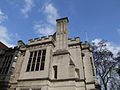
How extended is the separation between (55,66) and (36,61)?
7.42 ft

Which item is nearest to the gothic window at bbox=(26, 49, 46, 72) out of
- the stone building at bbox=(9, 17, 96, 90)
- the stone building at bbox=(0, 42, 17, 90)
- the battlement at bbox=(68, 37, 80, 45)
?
the stone building at bbox=(9, 17, 96, 90)

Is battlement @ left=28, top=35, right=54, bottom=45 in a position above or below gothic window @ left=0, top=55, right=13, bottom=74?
above

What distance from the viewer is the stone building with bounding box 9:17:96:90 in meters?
12.5

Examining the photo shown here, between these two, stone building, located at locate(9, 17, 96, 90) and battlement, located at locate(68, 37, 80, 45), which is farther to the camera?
battlement, located at locate(68, 37, 80, 45)

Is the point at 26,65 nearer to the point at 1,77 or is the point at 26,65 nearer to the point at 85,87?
the point at 1,77

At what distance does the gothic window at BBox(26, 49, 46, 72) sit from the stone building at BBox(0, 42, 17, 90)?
10.5 feet

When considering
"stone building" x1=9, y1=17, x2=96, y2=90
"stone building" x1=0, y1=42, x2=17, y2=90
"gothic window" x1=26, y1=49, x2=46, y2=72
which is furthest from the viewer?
"stone building" x1=0, y1=42, x2=17, y2=90

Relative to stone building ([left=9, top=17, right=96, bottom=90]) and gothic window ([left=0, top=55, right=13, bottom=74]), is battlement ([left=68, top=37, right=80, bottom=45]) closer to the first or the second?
stone building ([left=9, top=17, right=96, bottom=90])

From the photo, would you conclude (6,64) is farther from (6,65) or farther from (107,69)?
(107,69)

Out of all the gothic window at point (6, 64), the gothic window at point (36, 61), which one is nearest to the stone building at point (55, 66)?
the gothic window at point (36, 61)

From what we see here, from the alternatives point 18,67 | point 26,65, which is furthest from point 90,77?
point 18,67

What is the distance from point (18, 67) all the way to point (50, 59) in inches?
197

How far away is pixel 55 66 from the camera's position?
45.5ft

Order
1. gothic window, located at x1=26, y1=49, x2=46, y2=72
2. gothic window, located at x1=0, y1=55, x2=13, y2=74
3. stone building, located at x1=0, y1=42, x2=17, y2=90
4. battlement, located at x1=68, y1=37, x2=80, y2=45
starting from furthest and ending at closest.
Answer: battlement, located at x1=68, y1=37, x2=80, y2=45 → gothic window, located at x1=0, y1=55, x2=13, y2=74 → stone building, located at x1=0, y1=42, x2=17, y2=90 → gothic window, located at x1=26, y1=49, x2=46, y2=72
